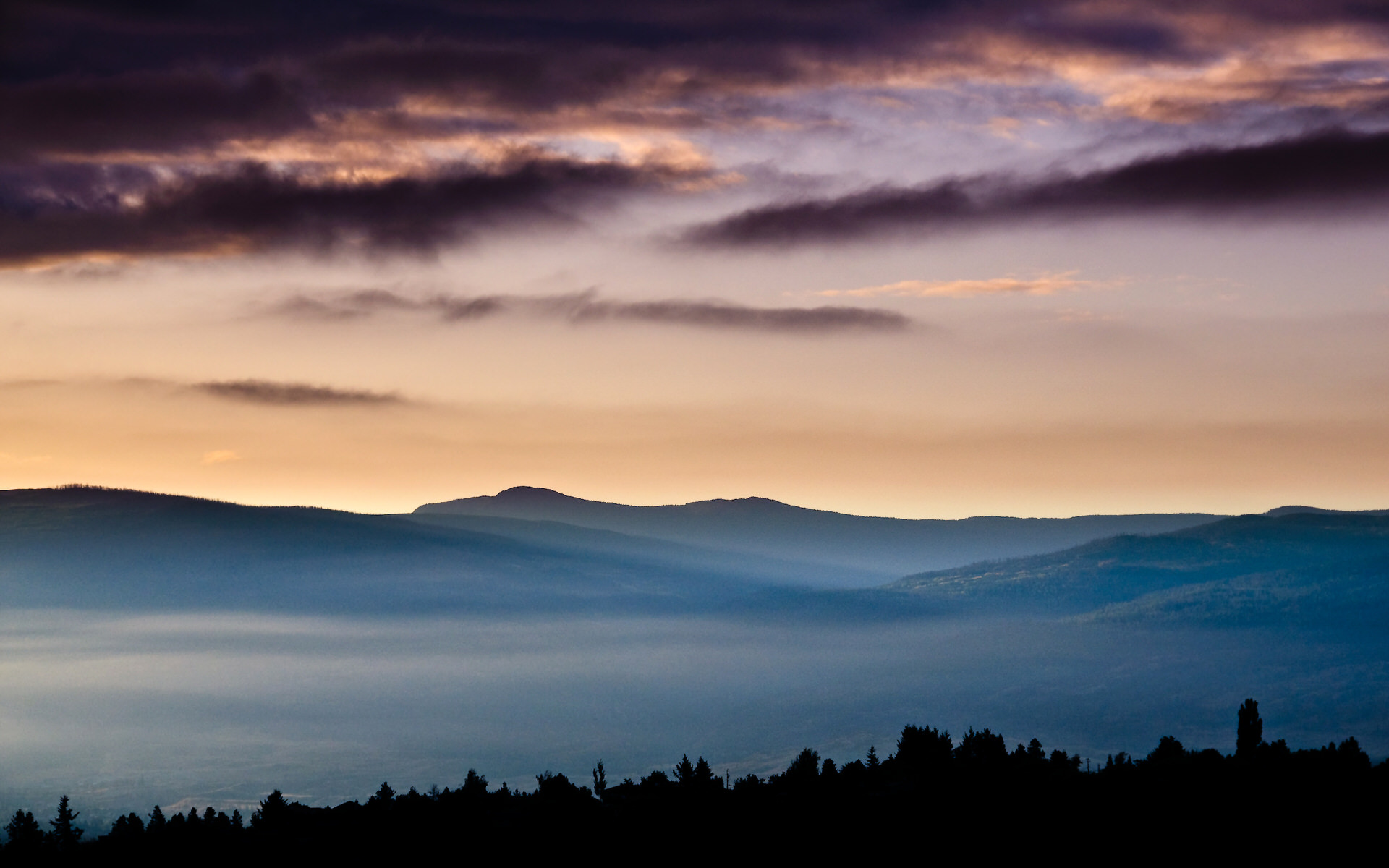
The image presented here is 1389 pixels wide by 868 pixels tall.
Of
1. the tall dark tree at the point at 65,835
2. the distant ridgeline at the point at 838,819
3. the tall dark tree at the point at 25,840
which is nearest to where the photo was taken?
the distant ridgeline at the point at 838,819

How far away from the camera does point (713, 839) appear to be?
104 m

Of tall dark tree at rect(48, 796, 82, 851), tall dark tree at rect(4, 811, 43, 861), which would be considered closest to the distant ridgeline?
tall dark tree at rect(4, 811, 43, 861)

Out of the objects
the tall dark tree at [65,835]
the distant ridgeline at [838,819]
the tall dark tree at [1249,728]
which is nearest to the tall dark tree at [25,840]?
the distant ridgeline at [838,819]

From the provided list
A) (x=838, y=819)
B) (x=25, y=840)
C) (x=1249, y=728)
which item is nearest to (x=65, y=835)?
(x=25, y=840)

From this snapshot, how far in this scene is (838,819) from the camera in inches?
4163

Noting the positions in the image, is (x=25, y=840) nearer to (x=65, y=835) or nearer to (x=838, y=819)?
(x=65, y=835)

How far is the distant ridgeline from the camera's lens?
9838 cm

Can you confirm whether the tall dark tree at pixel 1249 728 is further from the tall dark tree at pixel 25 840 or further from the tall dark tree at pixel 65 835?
the tall dark tree at pixel 25 840

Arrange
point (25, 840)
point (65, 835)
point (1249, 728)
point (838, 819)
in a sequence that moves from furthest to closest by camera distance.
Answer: point (1249, 728)
point (65, 835)
point (25, 840)
point (838, 819)

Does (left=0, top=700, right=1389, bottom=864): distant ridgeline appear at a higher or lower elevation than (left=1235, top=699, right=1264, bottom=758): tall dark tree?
lower

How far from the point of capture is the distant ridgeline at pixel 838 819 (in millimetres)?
98375

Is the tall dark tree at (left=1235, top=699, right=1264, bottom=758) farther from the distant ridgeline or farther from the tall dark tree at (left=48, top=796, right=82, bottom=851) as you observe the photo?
the tall dark tree at (left=48, top=796, right=82, bottom=851)

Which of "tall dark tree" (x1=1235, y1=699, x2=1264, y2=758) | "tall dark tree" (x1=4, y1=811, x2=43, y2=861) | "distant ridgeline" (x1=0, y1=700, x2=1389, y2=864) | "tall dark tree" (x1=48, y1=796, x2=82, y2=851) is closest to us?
"distant ridgeline" (x1=0, y1=700, x2=1389, y2=864)

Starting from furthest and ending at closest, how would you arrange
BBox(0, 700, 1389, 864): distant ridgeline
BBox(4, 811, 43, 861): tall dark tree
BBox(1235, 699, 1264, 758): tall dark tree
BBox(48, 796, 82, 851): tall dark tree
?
BBox(1235, 699, 1264, 758): tall dark tree < BBox(48, 796, 82, 851): tall dark tree < BBox(4, 811, 43, 861): tall dark tree < BBox(0, 700, 1389, 864): distant ridgeline
